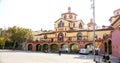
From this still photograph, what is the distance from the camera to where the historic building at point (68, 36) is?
63812mm

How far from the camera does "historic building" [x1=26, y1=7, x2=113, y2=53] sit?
63812 mm

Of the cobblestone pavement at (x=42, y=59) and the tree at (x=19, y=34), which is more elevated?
the tree at (x=19, y=34)

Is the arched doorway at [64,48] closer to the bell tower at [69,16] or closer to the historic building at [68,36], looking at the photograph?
the historic building at [68,36]

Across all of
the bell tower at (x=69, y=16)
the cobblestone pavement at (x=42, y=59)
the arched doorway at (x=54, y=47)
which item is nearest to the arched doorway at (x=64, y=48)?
the arched doorway at (x=54, y=47)

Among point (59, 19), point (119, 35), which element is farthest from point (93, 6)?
point (59, 19)

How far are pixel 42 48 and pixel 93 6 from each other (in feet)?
137

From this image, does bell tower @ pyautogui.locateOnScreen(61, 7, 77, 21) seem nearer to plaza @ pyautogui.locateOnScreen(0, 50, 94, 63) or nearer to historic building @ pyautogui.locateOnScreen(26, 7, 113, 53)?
historic building @ pyautogui.locateOnScreen(26, 7, 113, 53)

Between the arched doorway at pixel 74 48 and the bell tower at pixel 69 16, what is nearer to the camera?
the arched doorway at pixel 74 48

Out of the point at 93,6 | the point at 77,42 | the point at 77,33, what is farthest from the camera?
the point at 77,33

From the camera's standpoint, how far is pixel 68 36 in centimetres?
6925

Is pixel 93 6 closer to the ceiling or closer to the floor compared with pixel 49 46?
closer to the ceiling

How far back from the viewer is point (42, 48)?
71.1 metres

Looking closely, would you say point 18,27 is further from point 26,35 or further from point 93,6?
point 93,6

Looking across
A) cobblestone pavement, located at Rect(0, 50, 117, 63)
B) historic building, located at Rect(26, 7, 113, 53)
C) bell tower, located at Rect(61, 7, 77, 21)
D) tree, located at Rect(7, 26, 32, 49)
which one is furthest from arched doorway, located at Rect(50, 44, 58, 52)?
cobblestone pavement, located at Rect(0, 50, 117, 63)
